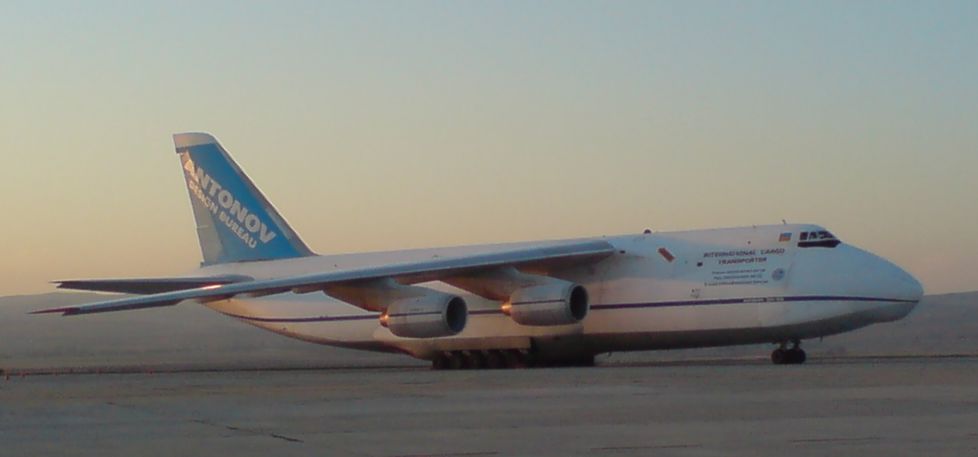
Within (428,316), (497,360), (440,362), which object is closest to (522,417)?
(428,316)

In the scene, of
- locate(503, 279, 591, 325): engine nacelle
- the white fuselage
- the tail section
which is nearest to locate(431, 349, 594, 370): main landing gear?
the white fuselage

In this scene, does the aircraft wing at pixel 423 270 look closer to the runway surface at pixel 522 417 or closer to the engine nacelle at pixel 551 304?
the engine nacelle at pixel 551 304

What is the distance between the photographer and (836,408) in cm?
1297

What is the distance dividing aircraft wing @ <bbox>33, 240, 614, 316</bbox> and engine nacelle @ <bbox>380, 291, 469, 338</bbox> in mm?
438

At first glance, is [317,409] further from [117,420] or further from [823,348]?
[823,348]

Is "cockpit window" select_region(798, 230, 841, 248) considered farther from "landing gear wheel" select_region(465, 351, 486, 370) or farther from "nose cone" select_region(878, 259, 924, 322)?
"landing gear wheel" select_region(465, 351, 486, 370)

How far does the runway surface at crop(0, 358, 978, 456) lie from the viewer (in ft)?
33.3

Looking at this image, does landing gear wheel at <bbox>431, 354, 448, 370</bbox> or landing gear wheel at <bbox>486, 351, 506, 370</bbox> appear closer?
landing gear wheel at <bbox>486, 351, 506, 370</bbox>

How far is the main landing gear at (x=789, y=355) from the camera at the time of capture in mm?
25891

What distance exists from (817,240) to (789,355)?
2.04 metres

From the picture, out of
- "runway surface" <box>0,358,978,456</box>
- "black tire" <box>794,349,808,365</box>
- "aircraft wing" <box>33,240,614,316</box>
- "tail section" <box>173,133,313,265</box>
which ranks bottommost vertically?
"black tire" <box>794,349,808,365</box>

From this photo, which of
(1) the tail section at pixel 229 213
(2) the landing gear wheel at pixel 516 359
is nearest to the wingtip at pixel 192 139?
(1) the tail section at pixel 229 213

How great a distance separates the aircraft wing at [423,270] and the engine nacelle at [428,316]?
438 mm

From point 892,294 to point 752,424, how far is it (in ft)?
47.6
